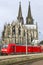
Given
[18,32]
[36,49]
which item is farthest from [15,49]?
→ [18,32]

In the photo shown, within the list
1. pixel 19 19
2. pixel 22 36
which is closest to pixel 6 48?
pixel 22 36

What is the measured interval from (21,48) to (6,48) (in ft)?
27.1

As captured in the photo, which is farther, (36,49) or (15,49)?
(36,49)

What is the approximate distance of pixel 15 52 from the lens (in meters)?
73.8

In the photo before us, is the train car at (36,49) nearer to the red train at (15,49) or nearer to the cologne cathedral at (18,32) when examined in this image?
the red train at (15,49)

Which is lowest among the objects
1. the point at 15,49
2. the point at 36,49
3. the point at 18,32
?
the point at 36,49

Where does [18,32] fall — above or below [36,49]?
above

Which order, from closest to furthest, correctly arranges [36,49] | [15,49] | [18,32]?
1. [15,49]
2. [36,49]
3. [18,32]

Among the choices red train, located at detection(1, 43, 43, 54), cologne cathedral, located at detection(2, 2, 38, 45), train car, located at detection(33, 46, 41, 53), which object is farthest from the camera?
cologne cathedral, located at detection(2, 2, 38, 45)

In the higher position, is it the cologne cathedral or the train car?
the cologne cathedral

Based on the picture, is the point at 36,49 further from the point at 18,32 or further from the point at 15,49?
the point at 18,32

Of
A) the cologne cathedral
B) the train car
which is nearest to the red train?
the train car

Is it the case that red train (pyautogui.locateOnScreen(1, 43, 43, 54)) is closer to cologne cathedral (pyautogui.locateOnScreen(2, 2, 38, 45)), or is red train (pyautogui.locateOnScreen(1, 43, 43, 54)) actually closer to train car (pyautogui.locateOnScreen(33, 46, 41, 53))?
train car (pyautogui.locateOnScreen(33, 46, 41, 53))

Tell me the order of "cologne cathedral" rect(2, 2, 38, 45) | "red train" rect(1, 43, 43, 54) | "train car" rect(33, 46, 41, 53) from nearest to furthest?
1. "red train" rect(1, 43, 43, 54)
2. "train car" rect(33, 46, 41, 53)
3. "cologne cathedral" rect(2, 2, 38, 45)
